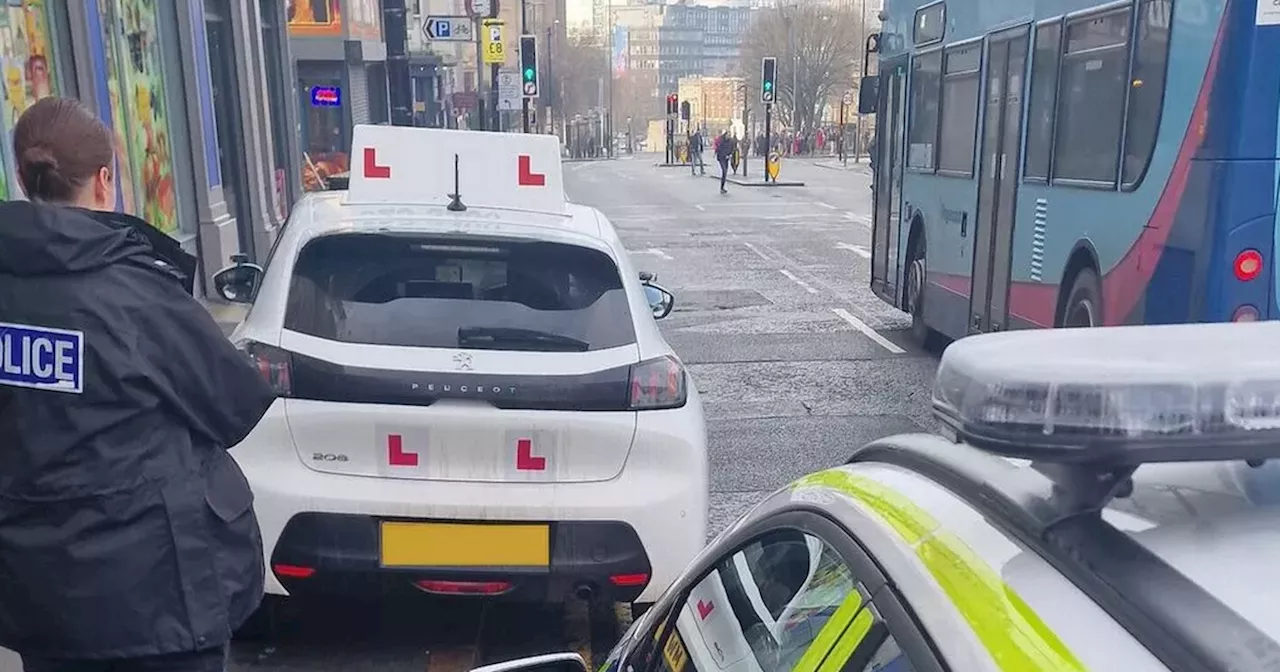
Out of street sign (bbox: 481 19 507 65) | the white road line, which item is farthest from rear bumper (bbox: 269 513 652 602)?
street sign (bbox: 481 19 507 65)

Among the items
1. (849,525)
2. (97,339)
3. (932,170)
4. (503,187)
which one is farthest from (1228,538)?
(932,170)

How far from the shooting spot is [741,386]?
28.7 feet

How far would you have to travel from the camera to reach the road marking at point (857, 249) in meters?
17.9

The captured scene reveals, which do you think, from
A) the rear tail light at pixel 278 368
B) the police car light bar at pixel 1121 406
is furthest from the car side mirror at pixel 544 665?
the rear tail light at pixel 278 368

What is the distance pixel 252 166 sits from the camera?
43.7ft

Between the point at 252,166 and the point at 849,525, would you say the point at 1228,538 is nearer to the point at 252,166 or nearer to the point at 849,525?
the point at 849,525

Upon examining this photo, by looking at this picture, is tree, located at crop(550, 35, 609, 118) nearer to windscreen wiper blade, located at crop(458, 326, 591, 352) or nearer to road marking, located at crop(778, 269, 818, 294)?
road marking, located at crop(778, 269, 818, 294)

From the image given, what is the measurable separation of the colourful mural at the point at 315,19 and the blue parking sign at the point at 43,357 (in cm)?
2428

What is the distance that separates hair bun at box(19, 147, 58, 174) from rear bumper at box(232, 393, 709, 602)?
1.37 meters

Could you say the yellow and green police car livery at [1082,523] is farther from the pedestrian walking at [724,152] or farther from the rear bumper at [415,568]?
the pedestrian walking at [724,152]

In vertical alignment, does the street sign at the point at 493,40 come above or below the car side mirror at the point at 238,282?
above

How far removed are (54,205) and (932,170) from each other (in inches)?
341

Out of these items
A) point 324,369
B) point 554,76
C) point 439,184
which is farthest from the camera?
point 554,76

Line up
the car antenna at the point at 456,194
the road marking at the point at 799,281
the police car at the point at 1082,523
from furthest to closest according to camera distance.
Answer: the road marking at the point at 799,281 → the car antenna at the point at 456,194 → the police car at the point at 1082,523
